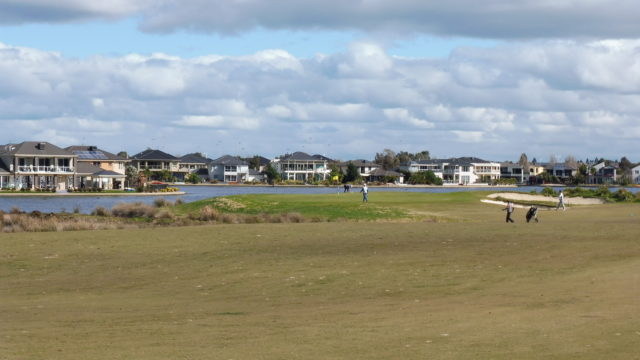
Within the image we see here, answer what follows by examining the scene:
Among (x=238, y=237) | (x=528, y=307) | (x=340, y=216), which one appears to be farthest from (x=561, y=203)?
(x=528, y=307)

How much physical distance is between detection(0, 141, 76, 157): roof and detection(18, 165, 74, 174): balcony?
2.02 metres

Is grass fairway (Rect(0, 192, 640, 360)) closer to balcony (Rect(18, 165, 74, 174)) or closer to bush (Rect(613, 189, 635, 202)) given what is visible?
bush (Rect(613, 189, 635, 202))

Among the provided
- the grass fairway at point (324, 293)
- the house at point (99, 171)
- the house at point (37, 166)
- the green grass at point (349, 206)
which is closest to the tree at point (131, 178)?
the house at point (99, 171)

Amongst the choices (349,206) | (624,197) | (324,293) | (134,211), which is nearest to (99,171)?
(134,211)

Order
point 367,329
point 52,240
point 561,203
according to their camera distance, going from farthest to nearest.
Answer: point 561,203, point 52,240, point 367,329

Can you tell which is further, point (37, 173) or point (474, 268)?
point (37, 173)

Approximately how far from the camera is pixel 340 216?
188 feet

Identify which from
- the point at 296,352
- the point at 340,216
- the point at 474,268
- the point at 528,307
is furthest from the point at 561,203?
the point at 296,352

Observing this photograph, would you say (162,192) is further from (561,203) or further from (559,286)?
(559,286)

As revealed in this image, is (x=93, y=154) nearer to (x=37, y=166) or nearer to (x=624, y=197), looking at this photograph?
(x=37, y=166)

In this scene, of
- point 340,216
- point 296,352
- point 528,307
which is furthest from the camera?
point 340,216

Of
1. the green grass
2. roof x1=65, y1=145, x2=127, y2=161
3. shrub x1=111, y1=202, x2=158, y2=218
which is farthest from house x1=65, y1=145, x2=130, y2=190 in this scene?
shrub x1=111, y1=202, x2=158, y2=218

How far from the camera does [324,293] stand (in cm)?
2550

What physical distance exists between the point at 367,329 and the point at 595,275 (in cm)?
1101
